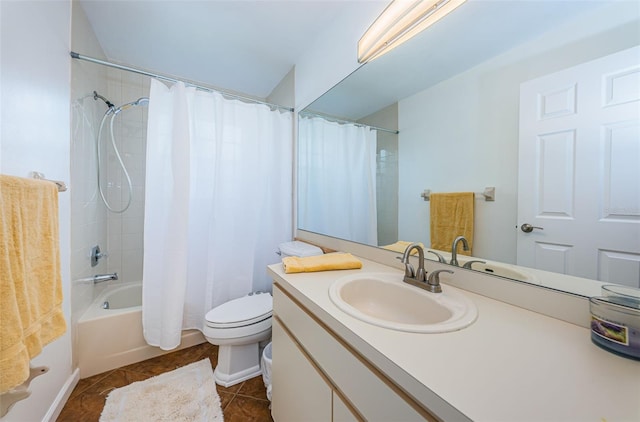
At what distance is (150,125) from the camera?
1.51m

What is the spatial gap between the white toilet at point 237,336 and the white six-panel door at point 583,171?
136 centimetres

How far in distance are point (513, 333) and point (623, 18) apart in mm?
874

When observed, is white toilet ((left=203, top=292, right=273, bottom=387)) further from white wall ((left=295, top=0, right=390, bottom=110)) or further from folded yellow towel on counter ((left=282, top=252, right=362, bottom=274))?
white wall ((left=295, top=0, right=390, bottom=110))

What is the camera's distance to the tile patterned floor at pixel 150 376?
3.85 ft

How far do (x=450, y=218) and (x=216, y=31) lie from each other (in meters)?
1.99

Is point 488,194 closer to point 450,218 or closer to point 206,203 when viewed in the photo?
point 450,218

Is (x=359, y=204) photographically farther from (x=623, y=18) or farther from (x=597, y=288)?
(x=623, y=18)

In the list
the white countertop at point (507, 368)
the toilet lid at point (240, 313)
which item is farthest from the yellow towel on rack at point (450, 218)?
the toilet lid at point (240, 313)

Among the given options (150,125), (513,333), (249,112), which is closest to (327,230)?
(249,112)

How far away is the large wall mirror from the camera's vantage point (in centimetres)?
61

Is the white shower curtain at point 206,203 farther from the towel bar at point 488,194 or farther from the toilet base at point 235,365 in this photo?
the towel bar at point 488,194

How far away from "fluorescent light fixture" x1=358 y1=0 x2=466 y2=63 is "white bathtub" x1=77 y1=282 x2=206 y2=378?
2.18 m

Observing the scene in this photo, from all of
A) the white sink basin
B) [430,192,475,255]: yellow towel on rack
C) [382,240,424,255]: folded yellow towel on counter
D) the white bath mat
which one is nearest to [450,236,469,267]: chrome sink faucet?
[430,192,475,255]: yellow towel on rack

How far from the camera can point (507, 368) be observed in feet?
1.44
